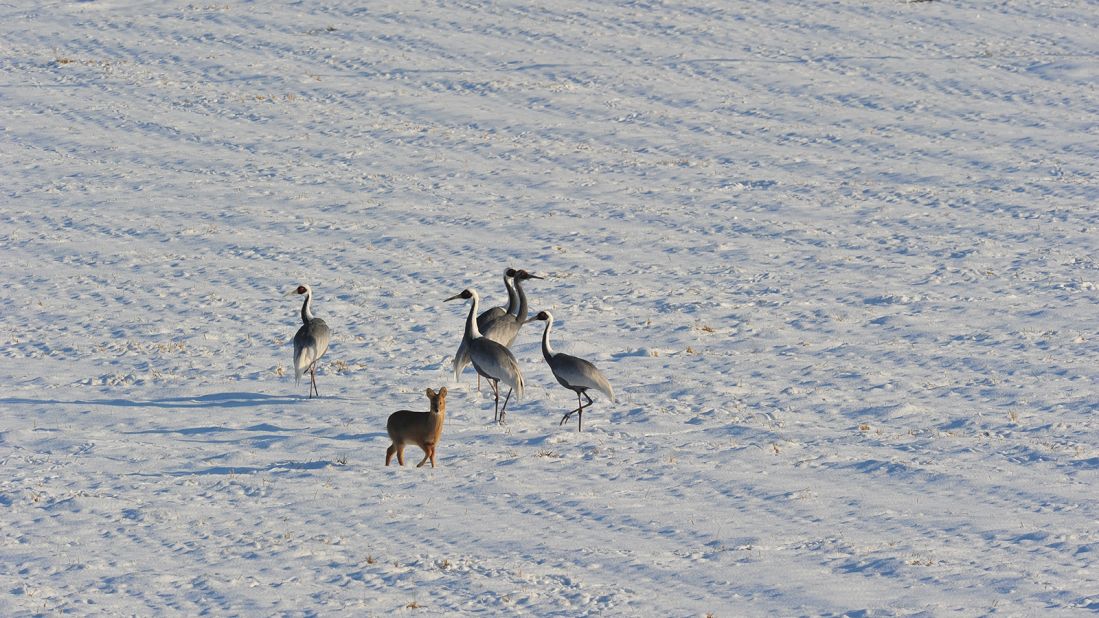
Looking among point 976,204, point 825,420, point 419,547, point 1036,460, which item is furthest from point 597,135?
point 419,547

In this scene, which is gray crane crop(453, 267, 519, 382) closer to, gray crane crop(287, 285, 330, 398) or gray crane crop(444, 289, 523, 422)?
gray crane crop(444, 289, 523, 422)

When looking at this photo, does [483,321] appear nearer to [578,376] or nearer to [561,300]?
[578,376]

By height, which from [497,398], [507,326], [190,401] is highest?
[507,326]

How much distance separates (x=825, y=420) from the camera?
15.1 metres

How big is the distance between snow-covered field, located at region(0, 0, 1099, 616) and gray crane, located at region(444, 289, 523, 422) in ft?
1.54

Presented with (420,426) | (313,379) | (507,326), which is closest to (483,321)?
(507,326)

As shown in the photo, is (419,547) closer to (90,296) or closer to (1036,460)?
(1036,460)

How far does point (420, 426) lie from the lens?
43.1 ft

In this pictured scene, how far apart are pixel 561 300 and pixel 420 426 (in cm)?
794

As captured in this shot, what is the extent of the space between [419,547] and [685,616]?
8.47ft

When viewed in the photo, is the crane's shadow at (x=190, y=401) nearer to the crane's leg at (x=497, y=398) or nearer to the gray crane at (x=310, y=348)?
the gray crane at (x=310, y=348)

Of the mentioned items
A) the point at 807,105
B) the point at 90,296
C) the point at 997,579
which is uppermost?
the point at 807,105

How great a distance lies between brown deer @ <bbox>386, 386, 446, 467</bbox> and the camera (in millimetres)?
13125

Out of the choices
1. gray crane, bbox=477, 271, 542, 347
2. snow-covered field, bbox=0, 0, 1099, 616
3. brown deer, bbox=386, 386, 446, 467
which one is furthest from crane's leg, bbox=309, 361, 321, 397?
brown deer, bbox=386, 386, 446, 467
